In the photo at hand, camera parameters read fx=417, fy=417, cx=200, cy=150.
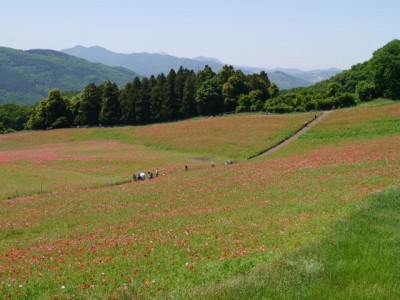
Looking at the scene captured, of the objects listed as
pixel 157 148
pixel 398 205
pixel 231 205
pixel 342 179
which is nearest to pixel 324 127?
pixel 157 148

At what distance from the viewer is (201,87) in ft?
341

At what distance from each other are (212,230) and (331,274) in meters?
8.57

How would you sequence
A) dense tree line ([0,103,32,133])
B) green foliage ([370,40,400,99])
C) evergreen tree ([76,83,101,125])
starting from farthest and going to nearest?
dense tree line ([0,103,32,133]) → evergreen tree ([76,83,101,125]) → green foliage ([370,40,400,99])

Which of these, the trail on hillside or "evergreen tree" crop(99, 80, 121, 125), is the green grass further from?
"evergreen tree" crop(99, 80, 121, 125)

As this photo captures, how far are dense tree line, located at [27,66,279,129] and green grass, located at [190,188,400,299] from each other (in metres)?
89.0

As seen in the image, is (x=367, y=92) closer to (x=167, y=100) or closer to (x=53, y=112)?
(x=167, y=100)

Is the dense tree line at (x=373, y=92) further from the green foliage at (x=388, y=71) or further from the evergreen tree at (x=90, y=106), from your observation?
the evergreen tree at (x=90, y=106)

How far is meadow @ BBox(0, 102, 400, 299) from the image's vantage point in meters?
9.45

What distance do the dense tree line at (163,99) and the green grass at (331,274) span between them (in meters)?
89.0

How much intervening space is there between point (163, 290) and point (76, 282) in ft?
10.2

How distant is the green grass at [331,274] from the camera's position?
8.23m

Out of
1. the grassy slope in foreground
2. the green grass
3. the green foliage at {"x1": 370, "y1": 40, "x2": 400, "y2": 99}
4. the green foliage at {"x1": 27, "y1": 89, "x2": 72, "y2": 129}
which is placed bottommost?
the grassy slope in foreground

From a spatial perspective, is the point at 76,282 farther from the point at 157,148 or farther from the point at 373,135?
the point at 157,148

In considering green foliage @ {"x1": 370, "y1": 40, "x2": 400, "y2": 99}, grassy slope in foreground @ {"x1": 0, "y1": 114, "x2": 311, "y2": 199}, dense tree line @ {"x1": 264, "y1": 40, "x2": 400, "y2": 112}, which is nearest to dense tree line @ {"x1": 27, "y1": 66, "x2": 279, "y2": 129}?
dense tree line @ {"x1": 264, "y1": 40, "x2": 400, "y2": 112}
